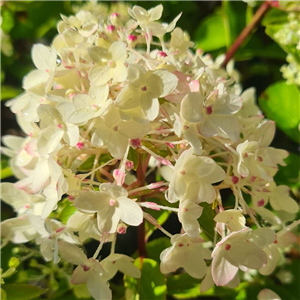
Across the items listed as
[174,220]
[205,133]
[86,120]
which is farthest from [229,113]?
[174,220]

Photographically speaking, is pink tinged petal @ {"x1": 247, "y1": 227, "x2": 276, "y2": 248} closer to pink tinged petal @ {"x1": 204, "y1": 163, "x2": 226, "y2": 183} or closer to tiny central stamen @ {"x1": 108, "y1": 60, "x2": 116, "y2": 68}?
pink tinged petal @ {"x1": 204, "y1": 163, "x2": 226, "y2": 183}

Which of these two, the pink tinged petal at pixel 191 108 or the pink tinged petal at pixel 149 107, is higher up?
the pink tinged petal at pixel 191 108

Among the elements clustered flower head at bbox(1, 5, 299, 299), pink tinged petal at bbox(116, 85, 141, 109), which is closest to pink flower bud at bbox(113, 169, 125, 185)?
clustered flower head at bbox(1, 5, 299, 299)

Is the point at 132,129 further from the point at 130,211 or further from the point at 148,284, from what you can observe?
the point at 148,284

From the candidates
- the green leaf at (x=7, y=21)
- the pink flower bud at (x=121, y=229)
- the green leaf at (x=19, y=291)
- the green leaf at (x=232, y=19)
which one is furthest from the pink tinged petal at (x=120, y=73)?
the green leaf at (x=7, y=21)

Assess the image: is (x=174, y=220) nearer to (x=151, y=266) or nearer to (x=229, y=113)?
(x=151, y=266)

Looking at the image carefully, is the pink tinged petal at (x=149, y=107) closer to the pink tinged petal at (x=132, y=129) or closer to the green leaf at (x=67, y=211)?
the pink tinged petal at (x=132, y=129)
